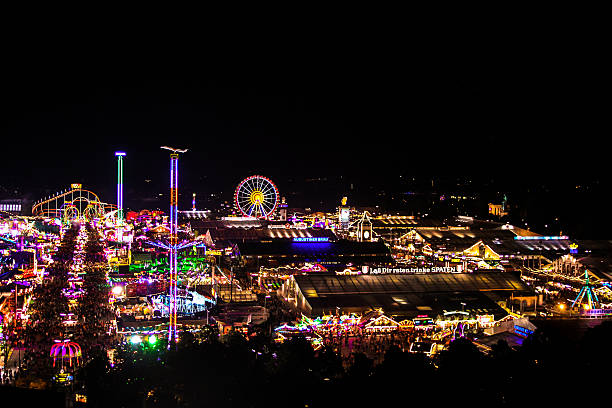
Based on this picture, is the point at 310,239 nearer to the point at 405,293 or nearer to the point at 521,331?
the point at 405,293

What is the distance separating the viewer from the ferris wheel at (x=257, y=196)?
43000 mm

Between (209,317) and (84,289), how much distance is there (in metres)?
6.26

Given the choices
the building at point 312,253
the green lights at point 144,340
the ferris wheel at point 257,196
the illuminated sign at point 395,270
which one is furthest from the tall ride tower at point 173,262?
the ferris wheel at point 257,196

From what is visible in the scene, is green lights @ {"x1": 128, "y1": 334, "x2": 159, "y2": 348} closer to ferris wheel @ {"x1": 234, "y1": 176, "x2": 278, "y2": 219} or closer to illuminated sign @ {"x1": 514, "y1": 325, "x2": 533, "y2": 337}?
illuminated sign @ {"x1": 514, "y1": 325, "x2": 533, "y2": 337}

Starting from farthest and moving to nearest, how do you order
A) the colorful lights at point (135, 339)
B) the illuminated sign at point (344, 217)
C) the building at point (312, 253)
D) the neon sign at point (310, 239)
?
1. the illuminated sign at point (344, 217)
2. the neon sign at point (310, 239)
3. the building at point (312, 253)
4. the colorful lights at point (135, 339)

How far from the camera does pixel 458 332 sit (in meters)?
17.8

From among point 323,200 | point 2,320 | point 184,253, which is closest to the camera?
point 2,320

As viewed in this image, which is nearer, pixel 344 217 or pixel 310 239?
pixel 310 239

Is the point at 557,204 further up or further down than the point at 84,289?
further up

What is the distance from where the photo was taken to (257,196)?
4300cm

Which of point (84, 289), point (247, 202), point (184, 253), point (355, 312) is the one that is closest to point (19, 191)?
point (247, 202)

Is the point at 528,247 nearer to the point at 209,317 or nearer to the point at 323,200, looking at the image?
the point at 209,317

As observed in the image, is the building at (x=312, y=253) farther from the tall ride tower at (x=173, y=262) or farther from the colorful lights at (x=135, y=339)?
the colorful lights at (x=135, y=339)

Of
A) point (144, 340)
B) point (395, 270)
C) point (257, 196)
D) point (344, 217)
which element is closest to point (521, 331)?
point (395, 270)
